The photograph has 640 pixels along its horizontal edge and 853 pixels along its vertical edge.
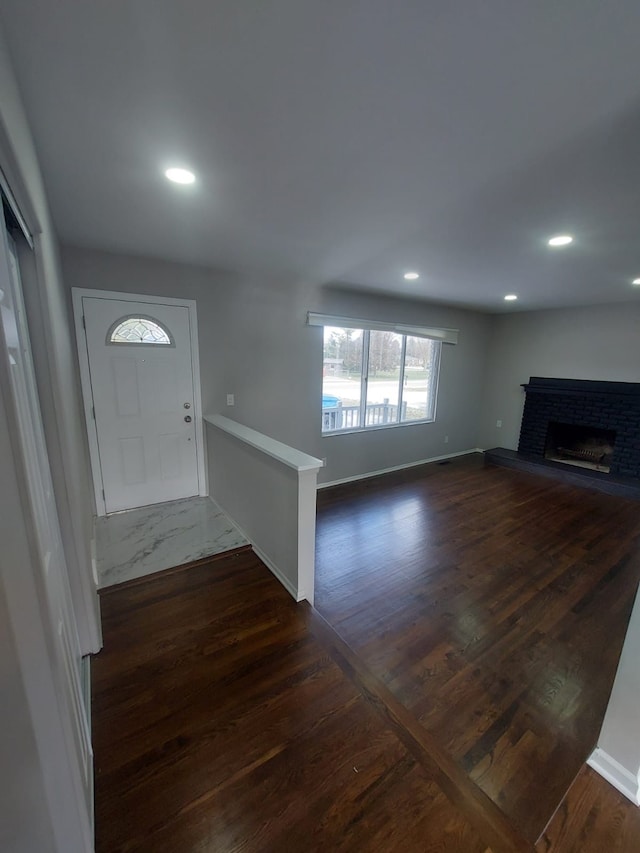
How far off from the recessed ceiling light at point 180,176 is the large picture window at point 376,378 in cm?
246

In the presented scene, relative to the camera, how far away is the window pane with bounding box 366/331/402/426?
4.55 meters

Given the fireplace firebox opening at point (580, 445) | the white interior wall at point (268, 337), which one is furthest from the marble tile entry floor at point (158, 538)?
the fireplace firebox opening at point (580, 445)

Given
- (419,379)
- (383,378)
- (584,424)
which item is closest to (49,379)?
(383,378)

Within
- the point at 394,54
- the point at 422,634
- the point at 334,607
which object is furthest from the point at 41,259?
the point at 422,634

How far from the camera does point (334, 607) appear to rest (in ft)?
7.12

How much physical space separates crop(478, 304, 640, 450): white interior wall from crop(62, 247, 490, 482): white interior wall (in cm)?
136

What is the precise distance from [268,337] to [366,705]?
10.3ft

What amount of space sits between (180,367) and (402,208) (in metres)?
2.28

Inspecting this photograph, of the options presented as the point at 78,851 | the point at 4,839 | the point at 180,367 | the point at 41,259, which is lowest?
the point at 78,851

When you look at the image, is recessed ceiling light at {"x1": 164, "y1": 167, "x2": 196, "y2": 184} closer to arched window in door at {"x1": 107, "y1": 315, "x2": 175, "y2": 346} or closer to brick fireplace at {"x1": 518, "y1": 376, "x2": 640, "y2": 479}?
arched window in door at {"x1": 107, "y1": 315, "x2": 175, "y2": 346}

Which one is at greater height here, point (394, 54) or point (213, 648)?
point (394, 54)

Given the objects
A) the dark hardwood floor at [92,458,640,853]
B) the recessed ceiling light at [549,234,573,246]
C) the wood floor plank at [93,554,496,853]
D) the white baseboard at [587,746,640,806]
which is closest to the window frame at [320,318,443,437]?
the dark hardwood floor at [92,458,640,853]

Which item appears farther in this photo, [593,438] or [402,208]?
[593,438]

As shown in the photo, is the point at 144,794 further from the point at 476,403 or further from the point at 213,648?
the point at 476,403
